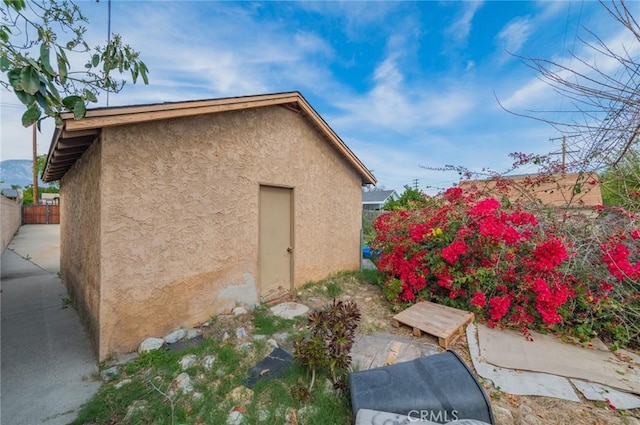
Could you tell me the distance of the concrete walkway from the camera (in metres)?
2.60

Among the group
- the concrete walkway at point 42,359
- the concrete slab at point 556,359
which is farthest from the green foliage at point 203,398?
the concrete slab at point 556,359

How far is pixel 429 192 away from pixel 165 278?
6388 mm

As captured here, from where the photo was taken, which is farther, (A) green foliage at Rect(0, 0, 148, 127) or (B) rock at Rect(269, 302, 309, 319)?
(B) rock at Rect(269, 302, 309, 319)

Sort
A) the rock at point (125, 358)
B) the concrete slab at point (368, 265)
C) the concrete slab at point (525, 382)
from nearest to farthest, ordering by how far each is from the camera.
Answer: the concrete slab at point (525, 382) → the rock at point (125, 358) → the concrete slab at point (368, 265)

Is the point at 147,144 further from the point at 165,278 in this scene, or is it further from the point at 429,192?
the point at 429,192

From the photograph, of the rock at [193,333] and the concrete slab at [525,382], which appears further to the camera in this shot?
the rock at [193,333]

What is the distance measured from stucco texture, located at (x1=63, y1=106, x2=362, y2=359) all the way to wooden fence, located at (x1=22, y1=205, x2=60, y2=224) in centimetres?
2367

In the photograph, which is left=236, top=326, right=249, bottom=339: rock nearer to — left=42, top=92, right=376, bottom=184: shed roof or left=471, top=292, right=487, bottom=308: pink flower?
left=42, top=92, right=376, bottom=184: shed roof

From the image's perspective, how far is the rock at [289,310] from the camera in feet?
15.9

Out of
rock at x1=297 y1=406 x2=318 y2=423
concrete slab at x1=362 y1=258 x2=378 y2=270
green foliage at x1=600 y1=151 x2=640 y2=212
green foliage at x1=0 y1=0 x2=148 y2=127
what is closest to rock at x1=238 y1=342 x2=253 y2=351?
rock at x1=297 y1=406 x2=318 y2=423

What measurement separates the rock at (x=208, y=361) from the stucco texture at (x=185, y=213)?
987mm

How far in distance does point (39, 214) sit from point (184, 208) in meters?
28.5

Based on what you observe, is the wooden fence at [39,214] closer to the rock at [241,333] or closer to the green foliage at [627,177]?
the rock at [241,333]

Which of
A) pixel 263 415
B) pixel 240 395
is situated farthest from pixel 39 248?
pixel 263 415
